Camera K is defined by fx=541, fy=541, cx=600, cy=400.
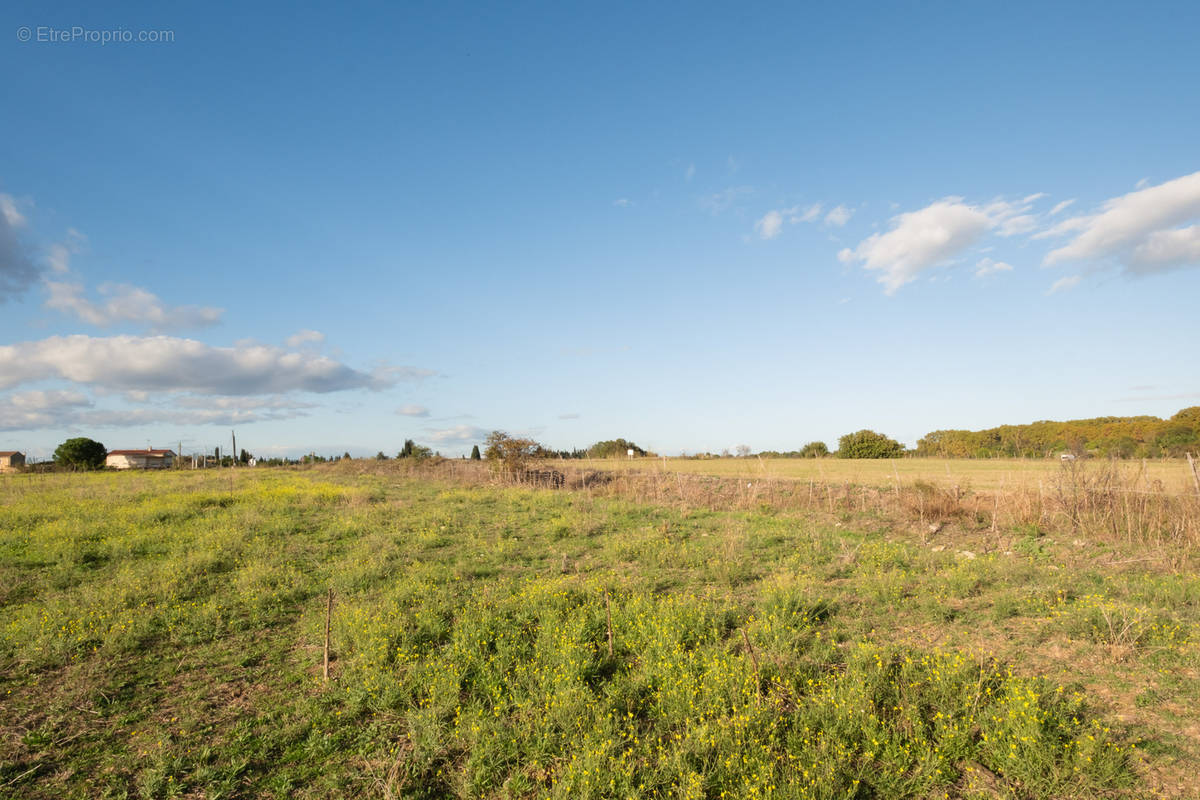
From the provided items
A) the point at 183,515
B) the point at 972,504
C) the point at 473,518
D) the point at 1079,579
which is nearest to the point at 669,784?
the point at 1079,579

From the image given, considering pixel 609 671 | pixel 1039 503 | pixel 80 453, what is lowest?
pixel 609 671

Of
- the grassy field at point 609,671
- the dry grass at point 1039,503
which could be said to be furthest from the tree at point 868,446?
the grassy field at point 609,671

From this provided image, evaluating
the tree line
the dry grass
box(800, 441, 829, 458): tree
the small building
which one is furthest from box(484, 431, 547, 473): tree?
the small building

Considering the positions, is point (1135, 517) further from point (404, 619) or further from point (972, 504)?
point (404, 619)

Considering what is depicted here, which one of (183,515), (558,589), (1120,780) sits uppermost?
(183,515)

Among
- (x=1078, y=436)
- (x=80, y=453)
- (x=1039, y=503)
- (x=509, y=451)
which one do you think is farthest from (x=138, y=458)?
(x=1078, y=436)

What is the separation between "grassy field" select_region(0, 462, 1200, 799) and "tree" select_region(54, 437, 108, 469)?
55763mm

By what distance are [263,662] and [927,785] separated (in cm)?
769

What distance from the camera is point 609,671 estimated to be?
259 inches

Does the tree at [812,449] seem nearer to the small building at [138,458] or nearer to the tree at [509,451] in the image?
the tree at [509,451]

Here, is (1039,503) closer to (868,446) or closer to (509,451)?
(509,451)

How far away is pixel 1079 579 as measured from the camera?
9320 mm

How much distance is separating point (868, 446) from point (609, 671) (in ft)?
193

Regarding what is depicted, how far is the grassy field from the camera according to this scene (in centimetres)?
470
